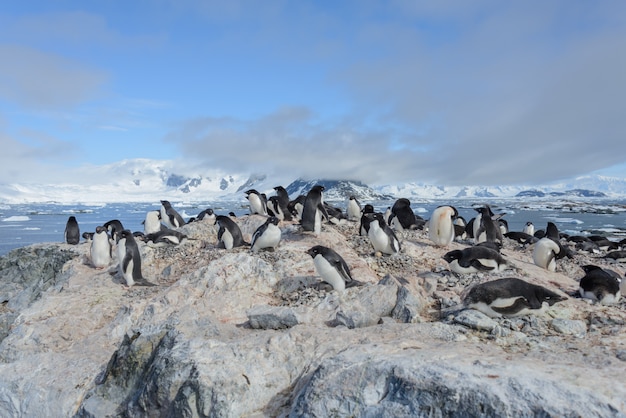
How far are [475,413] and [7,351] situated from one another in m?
7.30

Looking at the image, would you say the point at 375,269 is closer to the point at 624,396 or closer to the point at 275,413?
the point at 275,413

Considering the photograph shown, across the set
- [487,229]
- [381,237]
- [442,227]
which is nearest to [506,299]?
[381,237]

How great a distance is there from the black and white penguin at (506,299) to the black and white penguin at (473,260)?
2.11 metres

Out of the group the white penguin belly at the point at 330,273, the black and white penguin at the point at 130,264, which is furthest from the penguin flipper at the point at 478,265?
the black and white penguin at the point at 130,264

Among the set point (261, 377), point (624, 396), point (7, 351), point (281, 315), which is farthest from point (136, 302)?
point (624, 396)

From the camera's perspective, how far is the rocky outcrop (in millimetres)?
3894

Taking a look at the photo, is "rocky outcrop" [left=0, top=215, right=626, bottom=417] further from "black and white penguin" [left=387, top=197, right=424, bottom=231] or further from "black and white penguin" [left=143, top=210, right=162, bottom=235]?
"black and white penguin" [left=143, top=210, right=162, bottom=235]

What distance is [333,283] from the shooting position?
751cm

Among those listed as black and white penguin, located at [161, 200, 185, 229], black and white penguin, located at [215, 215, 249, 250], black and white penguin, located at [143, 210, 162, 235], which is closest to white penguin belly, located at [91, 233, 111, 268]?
black and white penguin, located at [215, 215, 249, 250]

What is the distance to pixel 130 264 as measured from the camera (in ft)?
31.2

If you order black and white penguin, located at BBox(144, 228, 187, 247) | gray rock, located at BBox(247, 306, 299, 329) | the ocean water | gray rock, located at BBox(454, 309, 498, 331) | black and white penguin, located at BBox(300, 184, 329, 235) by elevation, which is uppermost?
black and white penguin, located at BBox(300, 184, 329, 235)

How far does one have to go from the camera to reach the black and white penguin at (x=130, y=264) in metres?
9.52

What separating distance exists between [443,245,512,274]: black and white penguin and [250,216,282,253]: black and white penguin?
334 centimetres

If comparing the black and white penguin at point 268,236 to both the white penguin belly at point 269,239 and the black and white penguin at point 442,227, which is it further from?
the black and white penguin at point 442,227
